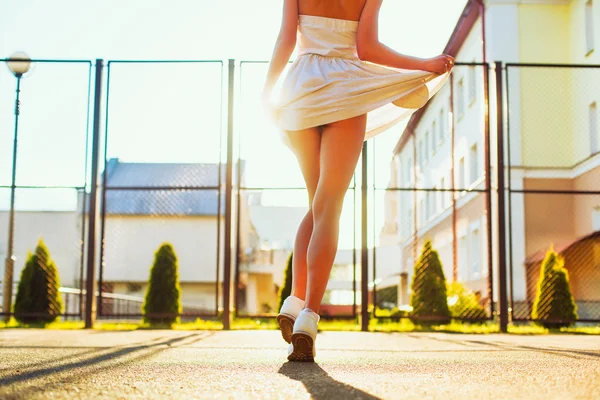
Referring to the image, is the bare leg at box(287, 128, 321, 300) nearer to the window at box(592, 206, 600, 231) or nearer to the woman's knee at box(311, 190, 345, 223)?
the woman's knee at box(311, 190, 345, 223)

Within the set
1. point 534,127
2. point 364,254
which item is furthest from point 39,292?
point 534,127

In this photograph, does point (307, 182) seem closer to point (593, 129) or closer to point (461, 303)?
point (461, 303)

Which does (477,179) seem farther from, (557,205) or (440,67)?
(440,67)

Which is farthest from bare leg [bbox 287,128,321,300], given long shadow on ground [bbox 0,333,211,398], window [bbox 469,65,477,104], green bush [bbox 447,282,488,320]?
window [bbox 469,65,477,104]

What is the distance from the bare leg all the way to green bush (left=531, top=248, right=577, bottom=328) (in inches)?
235

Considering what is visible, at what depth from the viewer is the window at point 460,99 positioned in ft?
68.9

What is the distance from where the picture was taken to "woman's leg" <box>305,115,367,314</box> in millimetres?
2916

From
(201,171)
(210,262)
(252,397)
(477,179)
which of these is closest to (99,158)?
(201,171)

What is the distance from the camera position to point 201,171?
9.77 metres

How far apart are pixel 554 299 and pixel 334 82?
6.44 meters

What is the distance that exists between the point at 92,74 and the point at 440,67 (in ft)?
19.0

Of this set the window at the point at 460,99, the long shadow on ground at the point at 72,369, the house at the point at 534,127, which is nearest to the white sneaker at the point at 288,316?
the long shadow on ground at the point at 72,369

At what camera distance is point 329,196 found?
2.97 m

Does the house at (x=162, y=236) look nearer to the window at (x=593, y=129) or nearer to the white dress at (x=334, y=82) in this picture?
the window at (x=593, y=129)
